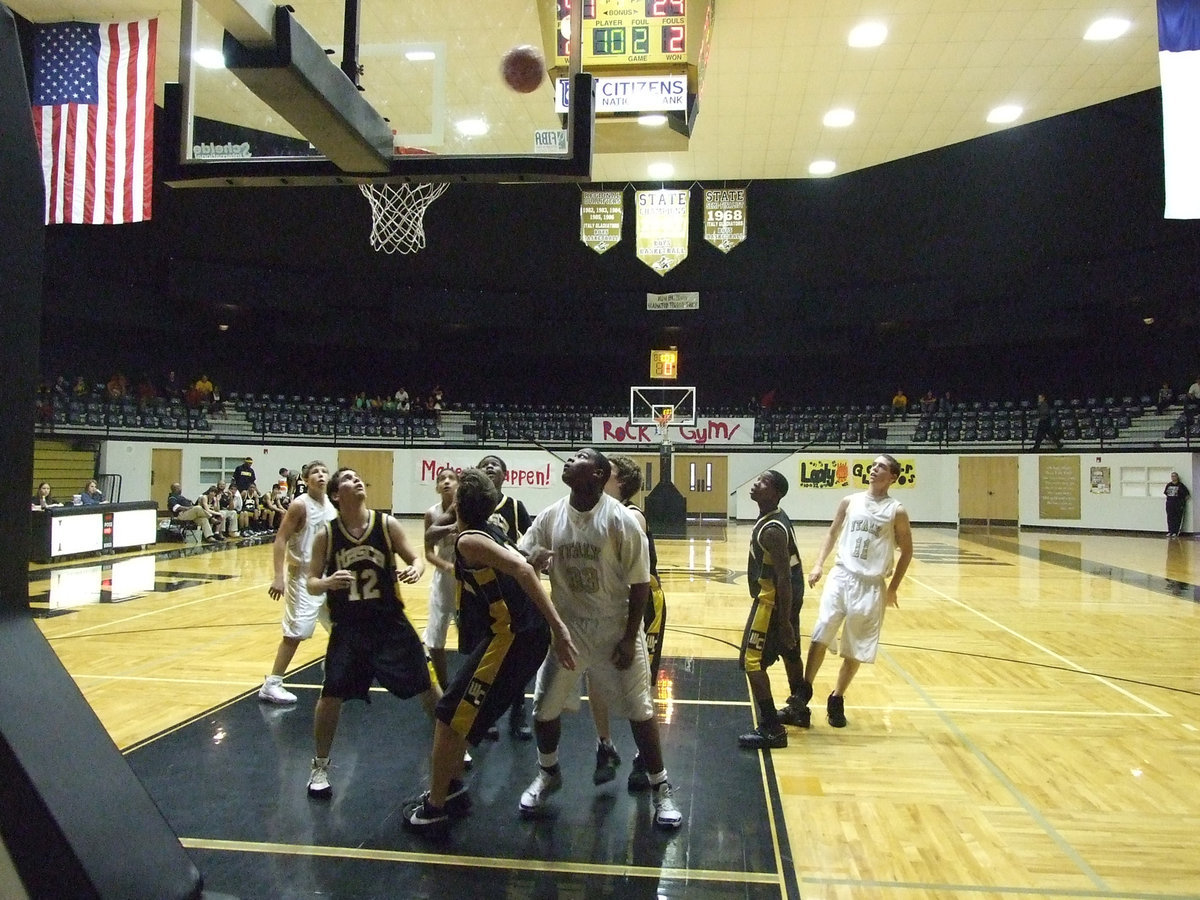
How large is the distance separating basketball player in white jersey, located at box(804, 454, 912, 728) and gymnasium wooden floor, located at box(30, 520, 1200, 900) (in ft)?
1.49

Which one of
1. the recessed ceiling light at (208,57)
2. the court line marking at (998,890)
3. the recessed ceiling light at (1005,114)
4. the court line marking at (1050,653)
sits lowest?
the court line marking at (1050,653)

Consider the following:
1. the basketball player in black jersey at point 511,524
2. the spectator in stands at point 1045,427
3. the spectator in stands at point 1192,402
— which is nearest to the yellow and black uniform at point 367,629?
the basketball player in black jersey at point 511,524

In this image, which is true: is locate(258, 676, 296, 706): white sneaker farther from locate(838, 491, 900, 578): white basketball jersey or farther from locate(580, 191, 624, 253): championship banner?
locate(580, 191, 624, 253): championship banner

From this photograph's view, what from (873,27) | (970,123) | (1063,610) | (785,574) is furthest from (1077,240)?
(785,574)

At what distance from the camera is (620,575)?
12.2 feet

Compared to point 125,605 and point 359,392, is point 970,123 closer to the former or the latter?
point 125,605

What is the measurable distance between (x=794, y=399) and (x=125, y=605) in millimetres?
21852

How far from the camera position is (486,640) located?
3.62 metres

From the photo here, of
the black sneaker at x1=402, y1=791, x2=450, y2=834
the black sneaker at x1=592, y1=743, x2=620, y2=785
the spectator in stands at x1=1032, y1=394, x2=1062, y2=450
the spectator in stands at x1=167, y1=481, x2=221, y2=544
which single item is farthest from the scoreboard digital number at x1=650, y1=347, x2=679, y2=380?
the black sneaker at x1=402, y1=791, x2=450, y2=834

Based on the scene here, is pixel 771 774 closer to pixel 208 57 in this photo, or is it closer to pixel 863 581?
pixel 863 581

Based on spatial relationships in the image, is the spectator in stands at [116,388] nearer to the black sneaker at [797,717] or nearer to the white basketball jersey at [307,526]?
the white basketball jersey at [307,526]

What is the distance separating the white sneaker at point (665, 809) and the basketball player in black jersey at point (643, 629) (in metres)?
0.24

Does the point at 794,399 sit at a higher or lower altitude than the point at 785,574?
higher

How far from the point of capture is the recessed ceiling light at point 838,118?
1540 centimetres
